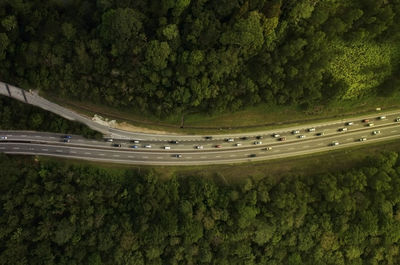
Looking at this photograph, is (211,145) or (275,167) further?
(275,167)

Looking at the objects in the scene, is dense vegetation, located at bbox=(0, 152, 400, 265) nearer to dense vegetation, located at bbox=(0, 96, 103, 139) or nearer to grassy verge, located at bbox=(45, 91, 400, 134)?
dense vegetation, located at bbox=(0, 96, 103, 139)

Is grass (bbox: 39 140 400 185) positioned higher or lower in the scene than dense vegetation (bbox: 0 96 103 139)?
lower

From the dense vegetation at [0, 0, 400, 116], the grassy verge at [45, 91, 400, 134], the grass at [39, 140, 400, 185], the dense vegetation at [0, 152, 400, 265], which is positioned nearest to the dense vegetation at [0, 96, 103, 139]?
the grassy verge at [45, 91, 400, 134]

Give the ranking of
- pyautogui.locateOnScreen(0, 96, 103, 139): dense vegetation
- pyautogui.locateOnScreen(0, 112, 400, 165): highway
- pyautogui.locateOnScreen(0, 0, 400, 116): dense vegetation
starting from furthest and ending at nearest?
pyautogui.locateOnScreen(0, 112, 400, 165): highway, pyautogui.locateOnScreen(0, 96, 103, 139): dense vegetation, pyautogui.locateOnScreen(0, 0, 400, 116): dense vegetation

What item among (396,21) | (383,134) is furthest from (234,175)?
(396,21)

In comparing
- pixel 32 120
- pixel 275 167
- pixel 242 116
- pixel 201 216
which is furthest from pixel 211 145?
pixel 32 120

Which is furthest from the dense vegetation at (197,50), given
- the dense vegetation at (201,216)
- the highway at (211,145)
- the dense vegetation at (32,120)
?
the dense vegetation at (201,216)

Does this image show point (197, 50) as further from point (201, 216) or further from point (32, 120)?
point (32, 120)
